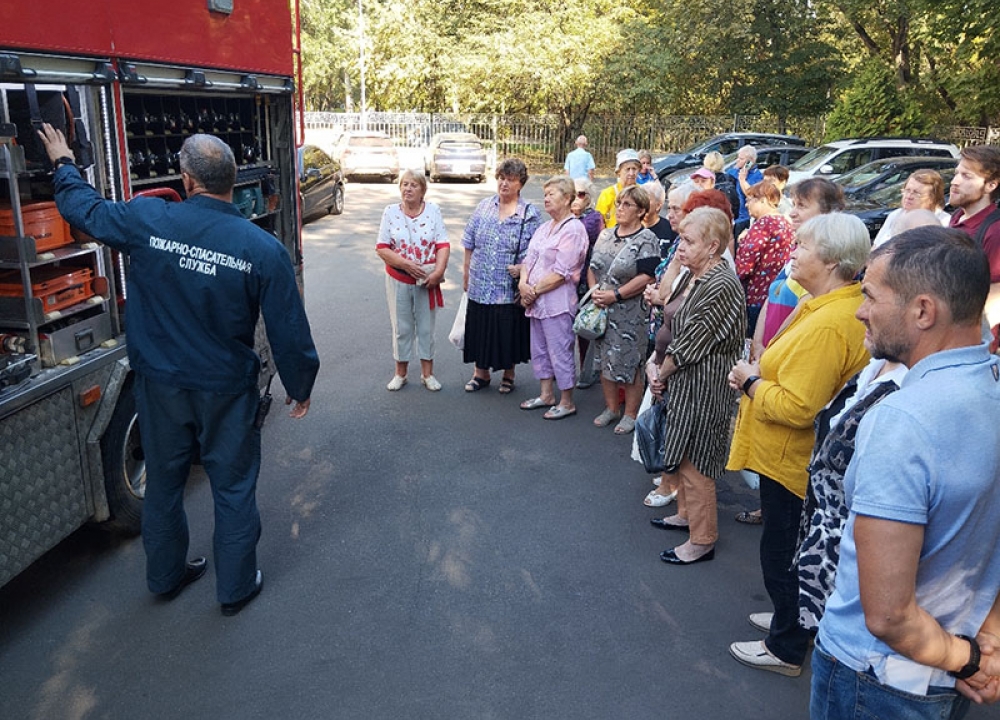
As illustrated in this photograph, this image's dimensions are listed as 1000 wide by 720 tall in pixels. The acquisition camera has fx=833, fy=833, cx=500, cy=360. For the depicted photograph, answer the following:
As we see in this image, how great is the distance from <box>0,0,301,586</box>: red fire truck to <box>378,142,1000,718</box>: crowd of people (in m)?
2.52

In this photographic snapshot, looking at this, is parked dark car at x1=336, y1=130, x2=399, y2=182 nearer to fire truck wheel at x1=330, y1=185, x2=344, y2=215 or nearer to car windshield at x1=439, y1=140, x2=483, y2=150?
car windshield at x1=439, y1=140, x2=483, y2=150

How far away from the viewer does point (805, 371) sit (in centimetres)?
301

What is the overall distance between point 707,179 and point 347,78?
47247 millimetres

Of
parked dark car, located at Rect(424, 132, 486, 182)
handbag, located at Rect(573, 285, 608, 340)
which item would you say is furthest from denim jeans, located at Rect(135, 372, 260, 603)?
parked dark car, located at Rect(424, 132, 486, 182)

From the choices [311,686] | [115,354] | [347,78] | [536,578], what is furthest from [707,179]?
[347,78]

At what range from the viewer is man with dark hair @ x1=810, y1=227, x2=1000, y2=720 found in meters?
1.70

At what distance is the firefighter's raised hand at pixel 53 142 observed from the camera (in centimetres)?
351

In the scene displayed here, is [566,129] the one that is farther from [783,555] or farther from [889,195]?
[783,555]

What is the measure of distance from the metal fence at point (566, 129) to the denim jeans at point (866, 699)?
28276 millimetres

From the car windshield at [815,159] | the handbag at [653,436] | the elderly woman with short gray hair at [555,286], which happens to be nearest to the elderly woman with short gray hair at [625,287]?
the elderly woman with short gray hair at [555,286]

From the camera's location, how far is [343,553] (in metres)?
4.36

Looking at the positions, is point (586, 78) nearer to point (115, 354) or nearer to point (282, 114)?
point (282, 114)

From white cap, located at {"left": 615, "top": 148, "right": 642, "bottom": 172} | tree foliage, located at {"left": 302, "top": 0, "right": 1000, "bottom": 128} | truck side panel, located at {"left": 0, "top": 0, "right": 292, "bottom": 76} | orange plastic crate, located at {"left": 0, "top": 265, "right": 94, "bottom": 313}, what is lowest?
orange plastic crate, located at {"left": 0, "top": 265, "right": 94, "bottom": 313}

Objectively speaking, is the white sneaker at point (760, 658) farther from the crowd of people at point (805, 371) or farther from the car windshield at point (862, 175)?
the car windshield at point (862, 175)
